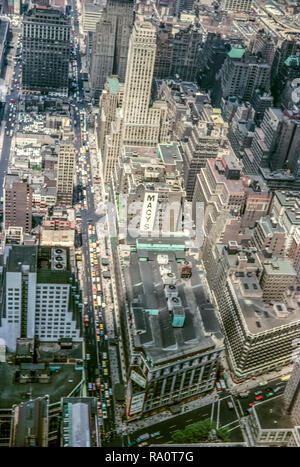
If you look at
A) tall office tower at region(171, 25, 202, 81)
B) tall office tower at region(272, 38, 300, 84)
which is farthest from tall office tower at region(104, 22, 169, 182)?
tall office tower at region(272, 38, 300, 84)

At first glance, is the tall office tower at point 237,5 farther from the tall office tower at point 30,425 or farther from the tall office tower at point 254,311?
the tall office tower at point 30,425

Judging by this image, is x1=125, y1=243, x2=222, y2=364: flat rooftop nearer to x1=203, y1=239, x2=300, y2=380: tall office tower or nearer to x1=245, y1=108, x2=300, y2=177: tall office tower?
x1=203, y1=239, x2=300, y2=380: tall office tower

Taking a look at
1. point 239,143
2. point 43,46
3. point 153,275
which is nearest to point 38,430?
point 153,275

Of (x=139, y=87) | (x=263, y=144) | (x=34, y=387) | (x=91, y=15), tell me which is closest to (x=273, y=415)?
(x=34, y=387)

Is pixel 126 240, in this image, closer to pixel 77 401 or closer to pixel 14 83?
pixel 77 401

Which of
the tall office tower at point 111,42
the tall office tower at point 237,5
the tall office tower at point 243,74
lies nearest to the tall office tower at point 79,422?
the tall office tower at point 111,42

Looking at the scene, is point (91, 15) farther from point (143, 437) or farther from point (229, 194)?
point (143, 437)
